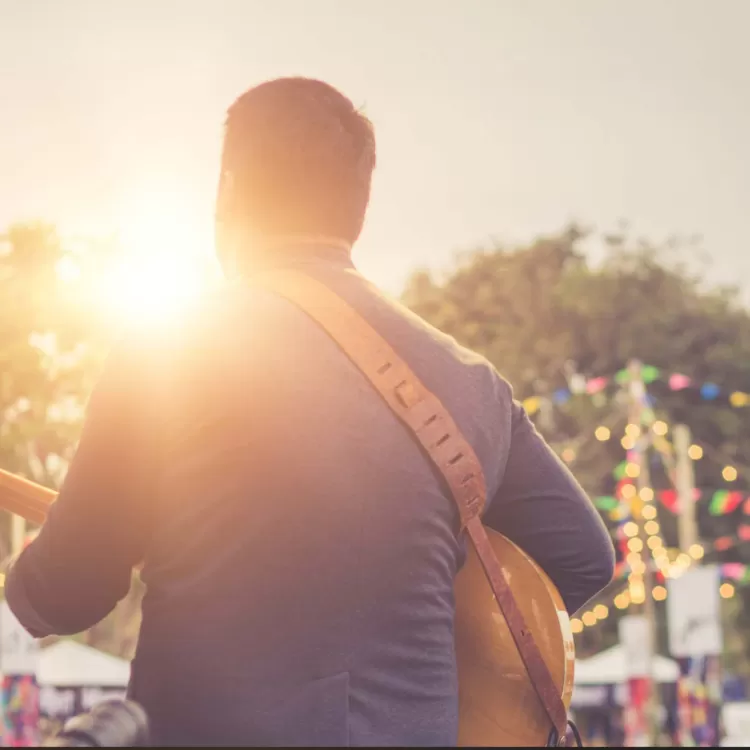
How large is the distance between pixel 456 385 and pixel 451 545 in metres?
0.24

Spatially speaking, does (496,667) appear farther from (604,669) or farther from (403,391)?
(604,669)

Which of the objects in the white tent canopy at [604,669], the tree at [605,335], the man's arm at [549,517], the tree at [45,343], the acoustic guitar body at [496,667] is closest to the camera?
the acoustic guitar body at [496,667]

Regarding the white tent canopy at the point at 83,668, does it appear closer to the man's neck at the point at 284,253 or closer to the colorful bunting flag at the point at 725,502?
the colorful bunting flag at the point at 725,502

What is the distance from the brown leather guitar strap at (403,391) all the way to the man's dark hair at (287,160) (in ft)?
0.44

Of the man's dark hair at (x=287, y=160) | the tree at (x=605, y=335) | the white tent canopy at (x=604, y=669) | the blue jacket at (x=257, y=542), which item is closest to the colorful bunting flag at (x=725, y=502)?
the tree at (x=605, y=335)

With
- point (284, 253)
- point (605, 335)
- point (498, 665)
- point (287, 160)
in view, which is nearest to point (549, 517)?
point (498, 665)

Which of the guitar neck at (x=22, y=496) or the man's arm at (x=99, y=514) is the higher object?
the guitar neck at (x=22, y=496)

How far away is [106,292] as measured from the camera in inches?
775

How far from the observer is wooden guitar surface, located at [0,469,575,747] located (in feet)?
5.93

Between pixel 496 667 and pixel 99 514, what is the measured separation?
655 millimetres

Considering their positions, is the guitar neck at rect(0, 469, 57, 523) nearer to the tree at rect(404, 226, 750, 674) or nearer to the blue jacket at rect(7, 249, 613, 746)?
the blue jacket at rect(7, 249, 613, 746)

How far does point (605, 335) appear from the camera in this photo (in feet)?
106

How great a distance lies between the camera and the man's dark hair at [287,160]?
182cm

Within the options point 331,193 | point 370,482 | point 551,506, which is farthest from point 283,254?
point 551,506
